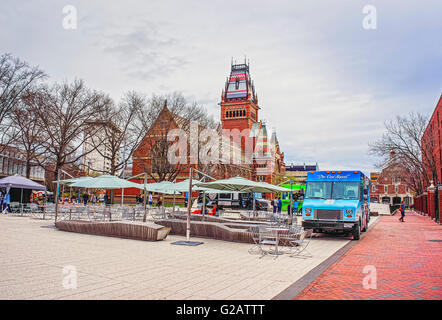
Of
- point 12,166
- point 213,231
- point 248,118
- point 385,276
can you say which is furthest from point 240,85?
point 385,276

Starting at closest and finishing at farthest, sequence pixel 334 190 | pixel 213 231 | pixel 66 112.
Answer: pixel 213 231
pixel 334 190
pixel 66 112

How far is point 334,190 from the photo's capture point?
54.9 ft

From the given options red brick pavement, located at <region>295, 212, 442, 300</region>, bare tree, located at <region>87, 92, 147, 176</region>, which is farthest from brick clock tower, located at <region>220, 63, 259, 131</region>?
red brick pavement, located at <region>295, 212, 442, 300</region>

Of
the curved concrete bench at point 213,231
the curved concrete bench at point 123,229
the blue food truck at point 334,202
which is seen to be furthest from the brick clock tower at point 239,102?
the curved concrete bench at point 123,229

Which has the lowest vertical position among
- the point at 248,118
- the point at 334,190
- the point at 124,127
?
the point at 334,190

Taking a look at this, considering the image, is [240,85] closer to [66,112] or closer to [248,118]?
[248,118]

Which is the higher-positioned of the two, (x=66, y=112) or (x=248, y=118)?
(x=248, y=118)

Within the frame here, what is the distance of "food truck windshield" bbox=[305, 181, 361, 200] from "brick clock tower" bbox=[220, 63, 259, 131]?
83323mm

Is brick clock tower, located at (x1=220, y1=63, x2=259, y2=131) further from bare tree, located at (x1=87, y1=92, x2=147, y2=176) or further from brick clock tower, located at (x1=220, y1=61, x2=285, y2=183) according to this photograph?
bare tree, located at (x1=87, y1=92, x2=147, y2=176)

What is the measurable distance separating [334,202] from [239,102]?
87.4m

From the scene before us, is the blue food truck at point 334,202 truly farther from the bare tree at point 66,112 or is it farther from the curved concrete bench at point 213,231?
the bare tree at point 66,112
